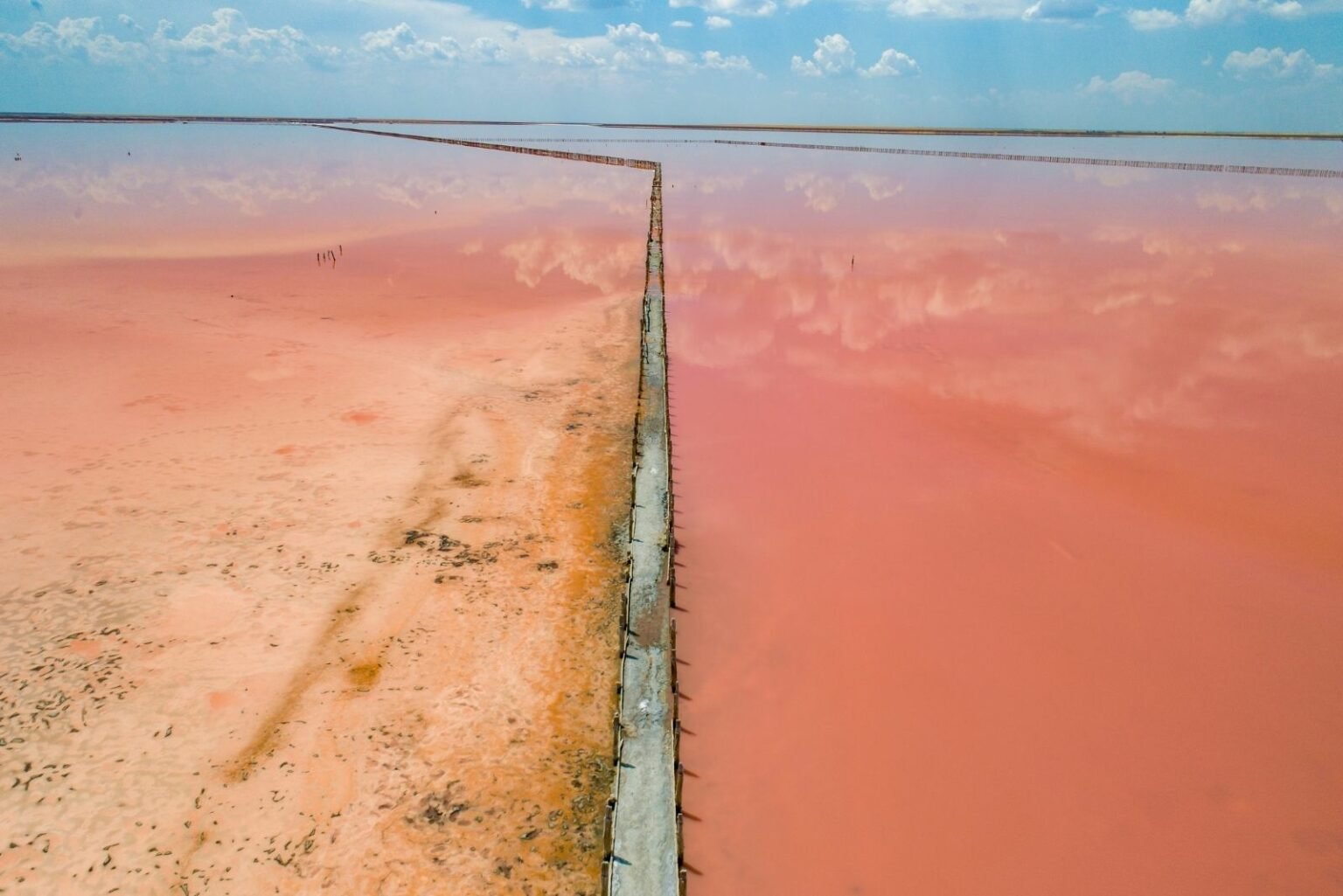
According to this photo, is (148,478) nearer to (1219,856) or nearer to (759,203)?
(1219,856)

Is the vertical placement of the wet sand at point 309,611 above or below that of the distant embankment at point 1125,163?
below

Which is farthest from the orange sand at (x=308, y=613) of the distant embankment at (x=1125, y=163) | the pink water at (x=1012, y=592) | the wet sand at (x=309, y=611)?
the distant embankment at (x=1125, y=163)

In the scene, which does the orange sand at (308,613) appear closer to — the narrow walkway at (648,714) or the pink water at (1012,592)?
the narrow walkway at (648,714)

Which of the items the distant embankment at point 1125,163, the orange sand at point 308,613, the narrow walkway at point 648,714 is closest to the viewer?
the narrow walkway at point 648,714

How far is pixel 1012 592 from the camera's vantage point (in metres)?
9.03

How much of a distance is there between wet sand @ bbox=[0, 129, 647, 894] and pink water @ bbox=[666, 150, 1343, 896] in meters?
1.63

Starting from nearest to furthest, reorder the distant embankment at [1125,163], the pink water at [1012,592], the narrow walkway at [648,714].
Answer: the narrow walkway at [648,714] < the pink water at [1012,592] < the distant embankment at [1125,163]

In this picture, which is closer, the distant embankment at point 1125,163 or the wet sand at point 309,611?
the wet sand at point 309,611

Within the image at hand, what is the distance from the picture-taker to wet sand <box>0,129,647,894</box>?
6.04 meters

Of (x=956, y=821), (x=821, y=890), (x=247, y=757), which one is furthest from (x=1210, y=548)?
(x=247, y=757)

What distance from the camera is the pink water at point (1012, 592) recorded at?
619cm

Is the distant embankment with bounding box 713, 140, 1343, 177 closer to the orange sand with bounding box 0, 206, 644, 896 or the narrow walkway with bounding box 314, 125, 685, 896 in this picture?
the orange sand with bounding box 0, 206, 644, 896

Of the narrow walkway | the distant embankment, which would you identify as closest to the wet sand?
the narrow walkway

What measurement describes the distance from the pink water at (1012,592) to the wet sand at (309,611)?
1.63m
